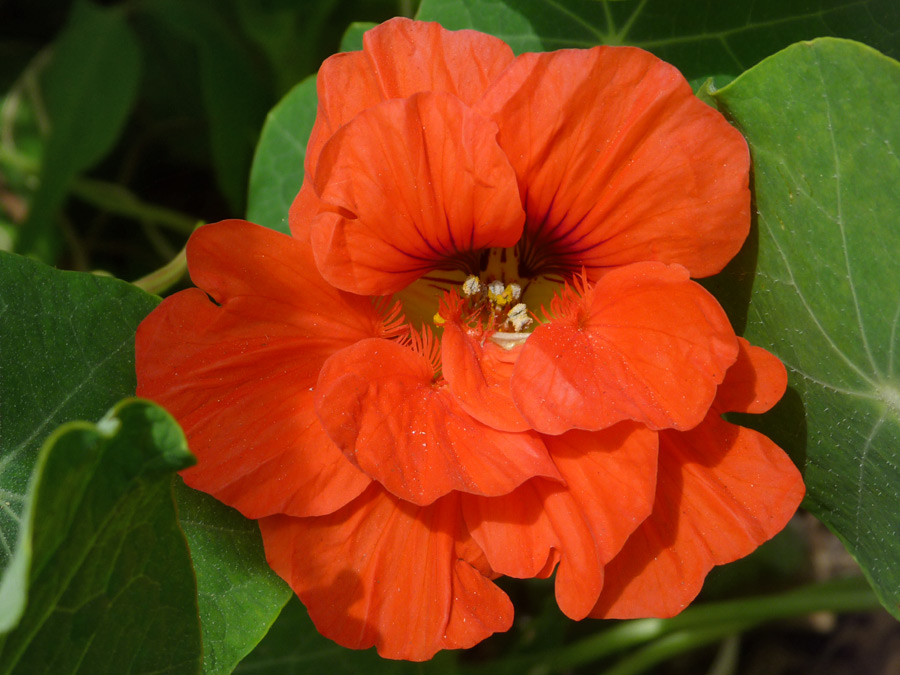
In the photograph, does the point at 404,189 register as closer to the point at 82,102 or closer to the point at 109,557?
the point at 109,557

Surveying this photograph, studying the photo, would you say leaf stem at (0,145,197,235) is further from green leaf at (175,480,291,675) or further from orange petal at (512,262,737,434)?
orange petal at (512,262,737,434)

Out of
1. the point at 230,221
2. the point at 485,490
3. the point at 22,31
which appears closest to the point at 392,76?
the point at 230,221

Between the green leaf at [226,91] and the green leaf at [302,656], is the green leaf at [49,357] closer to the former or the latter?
the green leaf at [302,656]

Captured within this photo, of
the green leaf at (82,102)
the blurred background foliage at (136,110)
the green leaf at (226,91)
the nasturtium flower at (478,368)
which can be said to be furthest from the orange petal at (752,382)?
the green leaf at (82,102)

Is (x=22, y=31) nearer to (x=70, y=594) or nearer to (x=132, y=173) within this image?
(x=132, y=173)

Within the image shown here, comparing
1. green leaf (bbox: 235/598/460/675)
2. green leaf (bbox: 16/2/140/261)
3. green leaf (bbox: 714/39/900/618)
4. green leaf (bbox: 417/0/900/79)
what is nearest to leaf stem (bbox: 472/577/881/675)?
green leaf (bbox: 235/598/460/675)

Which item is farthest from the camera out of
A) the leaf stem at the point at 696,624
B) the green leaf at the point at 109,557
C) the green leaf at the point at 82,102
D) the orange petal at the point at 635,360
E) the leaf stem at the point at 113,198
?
the leaf stem at the point at 113,198
